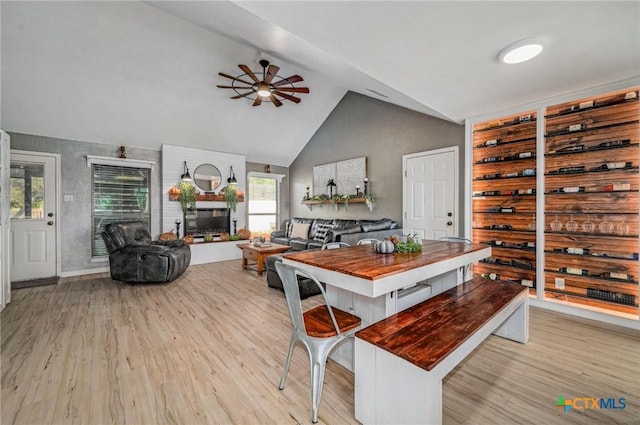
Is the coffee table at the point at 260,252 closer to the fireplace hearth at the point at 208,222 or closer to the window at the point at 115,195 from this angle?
the fireplace hearth at the point at 208,222

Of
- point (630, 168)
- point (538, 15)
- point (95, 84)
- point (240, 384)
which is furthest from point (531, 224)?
point (95, 84)

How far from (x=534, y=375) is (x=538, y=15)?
2.56 metres

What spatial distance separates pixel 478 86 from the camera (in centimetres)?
298

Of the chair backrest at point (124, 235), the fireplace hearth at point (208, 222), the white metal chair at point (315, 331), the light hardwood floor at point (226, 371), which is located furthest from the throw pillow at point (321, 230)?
the white metal chair at point (315, 331)

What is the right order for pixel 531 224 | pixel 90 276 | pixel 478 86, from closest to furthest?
1. pixel 478 86
2. pixel 531 224
3. pixel 90 276

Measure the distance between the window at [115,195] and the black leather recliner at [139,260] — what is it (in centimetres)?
90

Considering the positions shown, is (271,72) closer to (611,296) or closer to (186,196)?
(186,196)

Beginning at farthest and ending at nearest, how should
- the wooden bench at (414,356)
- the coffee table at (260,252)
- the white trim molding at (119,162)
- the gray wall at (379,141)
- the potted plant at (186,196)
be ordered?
1. the potted plant at (186,196)
2. the white trim molding at (119,162)
3. the coffee table at (260,252)
4. the gray wall at (379,141)
5. the wooden bench at (414,356)

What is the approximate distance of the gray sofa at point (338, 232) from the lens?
14.5 ft

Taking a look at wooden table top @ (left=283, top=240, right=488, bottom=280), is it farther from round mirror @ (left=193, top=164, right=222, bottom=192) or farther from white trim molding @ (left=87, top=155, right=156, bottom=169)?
white trim molding @ (left=87, top=155, right=156, bottom=169)

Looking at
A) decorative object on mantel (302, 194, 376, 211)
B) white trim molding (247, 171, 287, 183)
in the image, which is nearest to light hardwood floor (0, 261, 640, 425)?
decorative object on mantel (302, 194, 376, 211)

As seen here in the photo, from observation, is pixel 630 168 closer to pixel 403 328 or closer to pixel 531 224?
pixel 531 224

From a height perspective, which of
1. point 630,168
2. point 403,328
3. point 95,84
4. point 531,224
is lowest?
point 403,328

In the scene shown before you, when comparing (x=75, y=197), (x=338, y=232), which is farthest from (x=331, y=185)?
(x=75, y=197)
